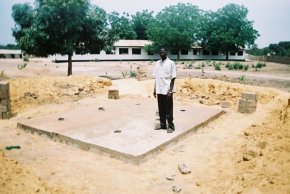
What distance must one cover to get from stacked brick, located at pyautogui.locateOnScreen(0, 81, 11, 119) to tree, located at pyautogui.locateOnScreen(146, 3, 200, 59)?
35857 mm

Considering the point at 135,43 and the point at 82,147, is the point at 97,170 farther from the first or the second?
the point at 135,43

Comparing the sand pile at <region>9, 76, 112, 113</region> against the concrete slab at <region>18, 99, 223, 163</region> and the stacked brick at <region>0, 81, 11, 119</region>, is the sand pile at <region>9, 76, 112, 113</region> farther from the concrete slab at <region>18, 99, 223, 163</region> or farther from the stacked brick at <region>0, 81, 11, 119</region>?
the concrete slab at <region>18, 99, 223, 163</region>

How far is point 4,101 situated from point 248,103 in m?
7.74

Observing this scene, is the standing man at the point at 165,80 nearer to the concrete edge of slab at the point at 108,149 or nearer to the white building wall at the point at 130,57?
the concrete edge of slab at the point at 108,149

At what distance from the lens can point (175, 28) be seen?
4322cm

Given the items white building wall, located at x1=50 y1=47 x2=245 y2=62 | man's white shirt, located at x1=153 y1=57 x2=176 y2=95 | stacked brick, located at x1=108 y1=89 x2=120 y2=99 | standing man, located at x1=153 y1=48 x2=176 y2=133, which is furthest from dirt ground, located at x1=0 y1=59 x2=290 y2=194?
white building wall, located at x1=50 y1=47 x2=245 y2=62

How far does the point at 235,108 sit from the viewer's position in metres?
10.3

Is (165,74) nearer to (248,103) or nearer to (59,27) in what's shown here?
(248,103)

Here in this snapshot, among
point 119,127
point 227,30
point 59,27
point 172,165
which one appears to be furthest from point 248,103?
point 227,30

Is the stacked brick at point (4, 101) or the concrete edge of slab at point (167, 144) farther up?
the stacked brick at point (4, 101)

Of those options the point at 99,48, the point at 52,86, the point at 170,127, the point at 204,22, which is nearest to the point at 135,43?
the point at 204,22

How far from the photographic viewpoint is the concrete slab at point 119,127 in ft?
18.9

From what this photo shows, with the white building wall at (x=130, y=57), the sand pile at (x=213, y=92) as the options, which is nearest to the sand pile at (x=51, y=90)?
the sand pile at (x=213, y=92)

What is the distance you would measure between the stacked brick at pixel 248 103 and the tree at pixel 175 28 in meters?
34.4
